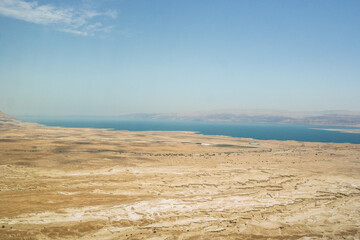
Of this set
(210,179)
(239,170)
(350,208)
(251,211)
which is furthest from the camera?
(239,170)

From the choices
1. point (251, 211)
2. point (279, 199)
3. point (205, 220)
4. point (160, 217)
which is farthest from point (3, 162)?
point (279, 199)

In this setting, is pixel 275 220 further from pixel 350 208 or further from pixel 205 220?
pixel 350 208

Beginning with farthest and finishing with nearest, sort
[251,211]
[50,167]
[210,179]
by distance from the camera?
[50,167], [210,179], [251,211]

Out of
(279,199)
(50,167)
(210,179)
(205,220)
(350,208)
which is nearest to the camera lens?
(205,220)

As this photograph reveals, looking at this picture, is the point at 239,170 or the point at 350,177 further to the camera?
the point at 239,170

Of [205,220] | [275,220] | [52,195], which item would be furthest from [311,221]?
[52,195]

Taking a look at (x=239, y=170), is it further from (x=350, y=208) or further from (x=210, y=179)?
(x=350, y=208)

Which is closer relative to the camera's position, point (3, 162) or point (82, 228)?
point (82, 228)

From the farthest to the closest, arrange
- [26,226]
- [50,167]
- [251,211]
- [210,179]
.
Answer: [50,167] → [210,179] → [251,211] → [26,226]
